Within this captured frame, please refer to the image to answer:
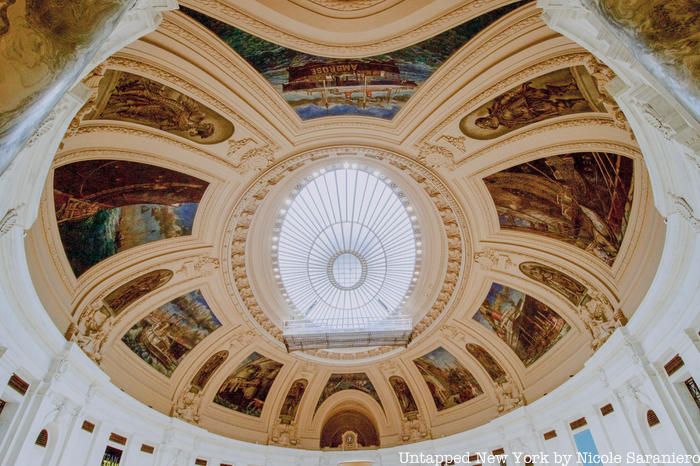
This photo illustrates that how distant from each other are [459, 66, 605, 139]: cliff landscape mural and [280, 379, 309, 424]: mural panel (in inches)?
632

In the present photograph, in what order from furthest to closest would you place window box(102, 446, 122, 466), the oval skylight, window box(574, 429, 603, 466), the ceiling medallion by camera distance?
the oval skylight < the ceiling medallion < window box(102, 446, 122, 466) < window box(574, 429, 603, 466)

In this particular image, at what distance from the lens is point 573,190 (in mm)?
11266

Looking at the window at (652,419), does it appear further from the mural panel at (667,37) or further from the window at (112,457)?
the window at (112,457)

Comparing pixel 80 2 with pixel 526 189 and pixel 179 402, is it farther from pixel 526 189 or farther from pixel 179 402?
pixel 179 402

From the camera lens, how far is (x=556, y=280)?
13.7 meters

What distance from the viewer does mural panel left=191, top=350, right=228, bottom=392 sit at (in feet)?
58.3

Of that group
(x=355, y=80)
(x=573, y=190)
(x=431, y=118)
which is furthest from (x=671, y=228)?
(x=355, y=80)

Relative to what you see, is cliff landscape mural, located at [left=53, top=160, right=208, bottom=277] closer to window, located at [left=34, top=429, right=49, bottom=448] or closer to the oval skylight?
window, located at [left=34, top=429, right=49, bottom=448]

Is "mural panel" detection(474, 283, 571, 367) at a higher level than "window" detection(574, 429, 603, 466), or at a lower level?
higher

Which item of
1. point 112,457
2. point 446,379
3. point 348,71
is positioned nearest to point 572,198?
point 348,71

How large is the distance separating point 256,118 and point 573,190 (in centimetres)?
901

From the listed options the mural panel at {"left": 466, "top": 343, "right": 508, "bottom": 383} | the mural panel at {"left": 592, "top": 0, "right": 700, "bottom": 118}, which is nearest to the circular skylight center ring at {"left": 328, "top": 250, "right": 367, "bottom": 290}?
the mural panel at {"left": 466, "top": 343, "right": 508, "bottom": 383}

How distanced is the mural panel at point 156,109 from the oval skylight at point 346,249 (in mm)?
5026

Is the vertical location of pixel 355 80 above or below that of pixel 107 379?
A: above
